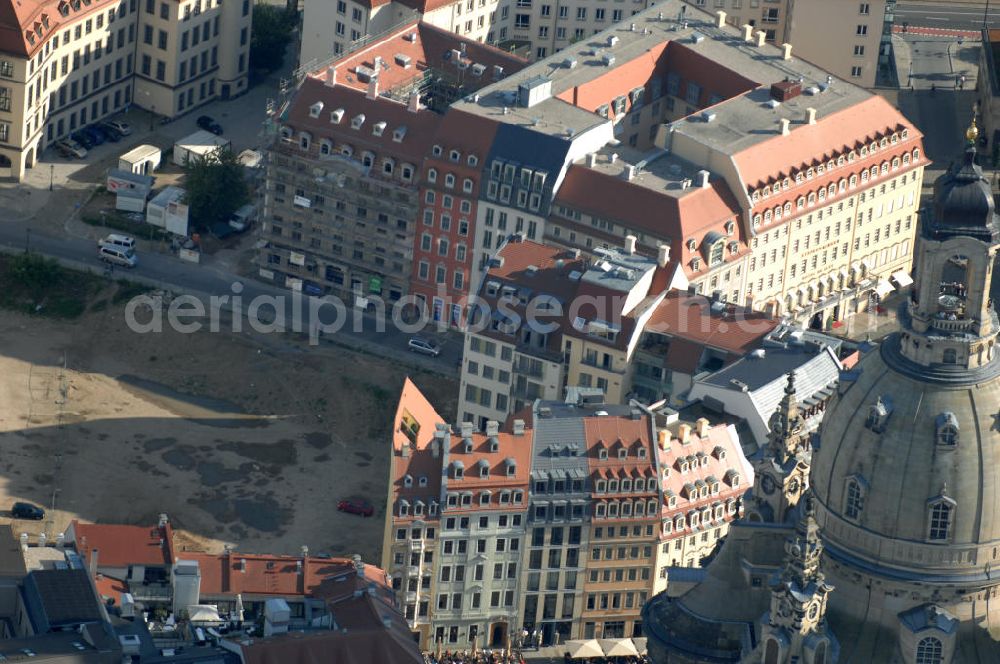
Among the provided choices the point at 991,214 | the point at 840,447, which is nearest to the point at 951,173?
the point at 991,214

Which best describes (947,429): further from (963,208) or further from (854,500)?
(963,208)

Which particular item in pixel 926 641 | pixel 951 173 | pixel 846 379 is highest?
pixel 951 173

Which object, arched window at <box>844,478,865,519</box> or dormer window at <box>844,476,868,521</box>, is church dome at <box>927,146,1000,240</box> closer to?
dormer window at <box>844,476,868,521</box>

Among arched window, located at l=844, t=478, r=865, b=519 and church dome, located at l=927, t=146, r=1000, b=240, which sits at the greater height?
church dome, located at l=927, t=146, r=1000, b=240

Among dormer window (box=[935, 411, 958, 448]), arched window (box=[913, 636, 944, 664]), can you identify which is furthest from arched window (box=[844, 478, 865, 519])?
arched window (box=[913, 636, 944, 664])

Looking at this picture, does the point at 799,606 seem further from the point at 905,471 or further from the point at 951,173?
the point at 951,173

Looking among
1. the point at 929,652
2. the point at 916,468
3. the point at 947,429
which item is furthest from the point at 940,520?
the point at 929,652

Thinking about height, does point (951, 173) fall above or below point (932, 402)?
above
